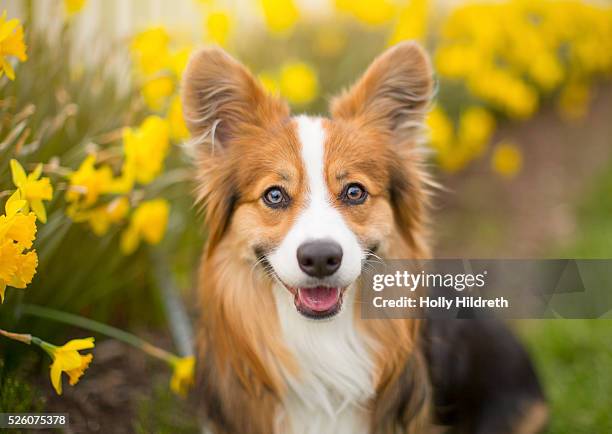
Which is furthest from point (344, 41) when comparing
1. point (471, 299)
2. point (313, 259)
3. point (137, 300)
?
point (313, 259)

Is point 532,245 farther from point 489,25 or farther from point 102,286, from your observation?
point 102,286

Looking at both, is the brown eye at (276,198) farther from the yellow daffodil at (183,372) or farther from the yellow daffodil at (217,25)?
the yellow daffodil at (217,25)

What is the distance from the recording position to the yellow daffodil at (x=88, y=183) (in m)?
2.63

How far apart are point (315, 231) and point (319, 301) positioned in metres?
0.31

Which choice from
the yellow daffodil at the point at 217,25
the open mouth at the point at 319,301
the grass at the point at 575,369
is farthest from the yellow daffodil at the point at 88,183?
the grass at the point at 575,369

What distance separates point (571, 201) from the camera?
241 inches

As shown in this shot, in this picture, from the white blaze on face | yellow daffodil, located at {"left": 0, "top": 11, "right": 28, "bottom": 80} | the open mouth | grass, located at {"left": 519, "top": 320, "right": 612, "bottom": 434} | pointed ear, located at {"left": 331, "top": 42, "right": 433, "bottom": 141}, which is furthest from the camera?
grass, located at {"left": 519, "top": 320, "right": 612, "bottom": 434}

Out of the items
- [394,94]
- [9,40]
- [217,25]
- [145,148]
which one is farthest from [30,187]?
[217,25]

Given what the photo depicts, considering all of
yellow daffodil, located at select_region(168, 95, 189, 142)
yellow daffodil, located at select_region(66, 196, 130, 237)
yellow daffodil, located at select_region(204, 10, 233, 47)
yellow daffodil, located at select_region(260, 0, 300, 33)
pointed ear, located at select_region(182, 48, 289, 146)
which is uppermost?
yellow daffodil, located at select_region(260, 0, 300, 33)

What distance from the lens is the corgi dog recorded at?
257 centimetres

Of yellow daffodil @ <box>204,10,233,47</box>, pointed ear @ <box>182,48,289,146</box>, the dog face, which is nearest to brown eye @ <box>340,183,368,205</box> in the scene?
the dog face

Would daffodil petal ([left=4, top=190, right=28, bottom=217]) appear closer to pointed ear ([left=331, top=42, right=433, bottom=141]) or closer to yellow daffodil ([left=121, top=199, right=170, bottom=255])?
yellow daffodil ([left=121, top=199, right=170, bottom=255])

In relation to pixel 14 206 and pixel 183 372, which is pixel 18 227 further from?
pixel 183 372

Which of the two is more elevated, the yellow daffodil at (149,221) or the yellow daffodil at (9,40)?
the yellow daffodil at (9,40)
